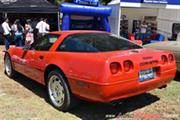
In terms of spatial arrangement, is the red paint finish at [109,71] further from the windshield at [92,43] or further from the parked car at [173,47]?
the parked car at [173,47]

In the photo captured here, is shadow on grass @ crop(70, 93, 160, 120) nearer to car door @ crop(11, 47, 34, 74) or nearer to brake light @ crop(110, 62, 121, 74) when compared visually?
brake light @ crop(110, 62, 121, 74)

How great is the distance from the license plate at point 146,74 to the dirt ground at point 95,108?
620 mm

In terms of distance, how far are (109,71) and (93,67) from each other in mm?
261

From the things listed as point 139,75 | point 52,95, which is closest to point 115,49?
point 139,75

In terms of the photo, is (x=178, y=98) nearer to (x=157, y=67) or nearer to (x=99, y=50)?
(x=157, y=67)

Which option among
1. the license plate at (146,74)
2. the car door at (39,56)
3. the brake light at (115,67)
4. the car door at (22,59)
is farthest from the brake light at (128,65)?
the car door at (22,59)

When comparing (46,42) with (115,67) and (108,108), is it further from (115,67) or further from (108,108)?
(115,67)

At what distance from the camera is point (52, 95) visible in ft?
17.3

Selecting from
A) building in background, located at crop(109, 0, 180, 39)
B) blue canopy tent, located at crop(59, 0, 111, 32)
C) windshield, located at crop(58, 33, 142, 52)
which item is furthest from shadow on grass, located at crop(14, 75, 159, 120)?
blue canopy tent, located at crop(59, 0, 111, 32)

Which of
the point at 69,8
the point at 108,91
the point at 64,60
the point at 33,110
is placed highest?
the point at 69,8

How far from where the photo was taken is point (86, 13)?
1507cm

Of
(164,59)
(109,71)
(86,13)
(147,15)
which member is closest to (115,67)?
(109,71)

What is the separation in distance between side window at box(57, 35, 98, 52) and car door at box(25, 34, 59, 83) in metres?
0.36

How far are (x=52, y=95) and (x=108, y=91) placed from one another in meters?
1.55
